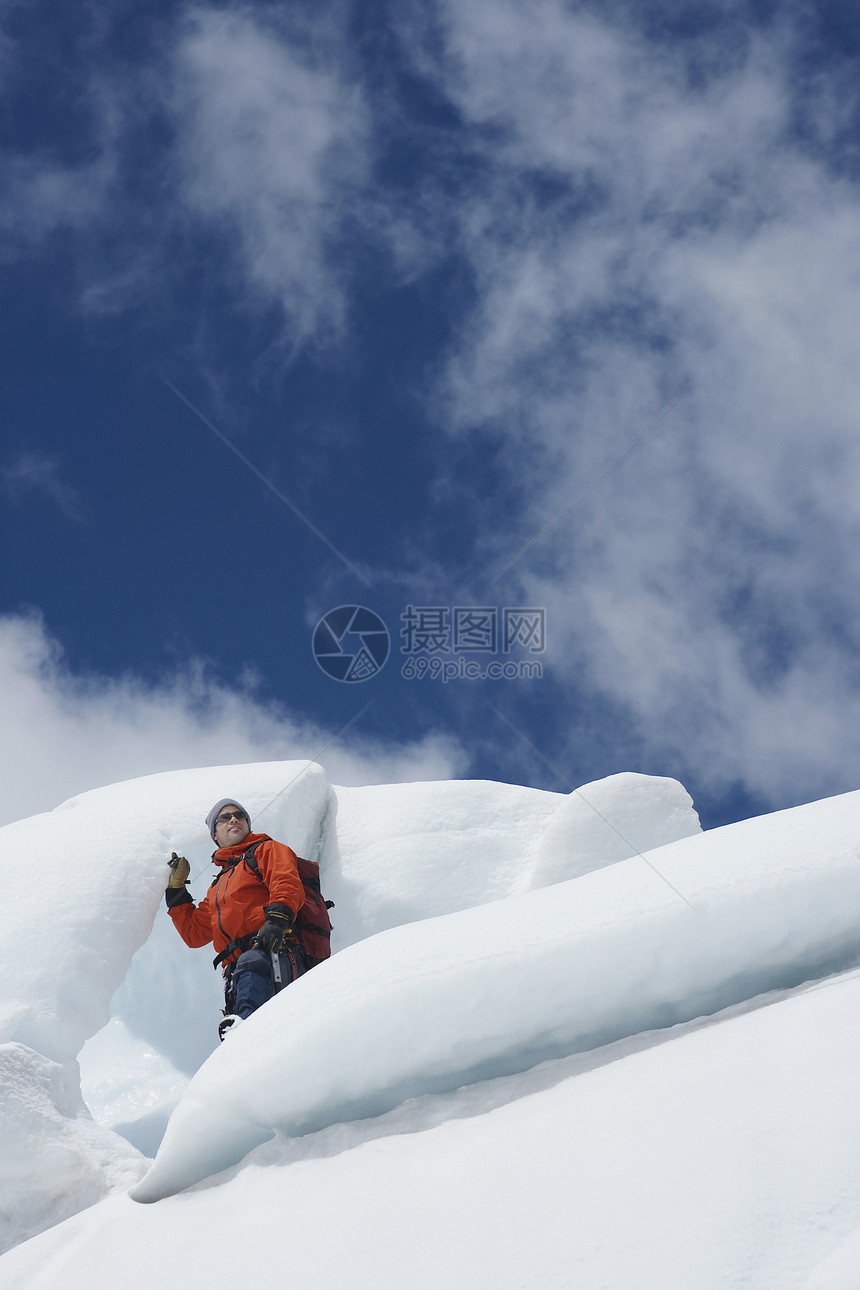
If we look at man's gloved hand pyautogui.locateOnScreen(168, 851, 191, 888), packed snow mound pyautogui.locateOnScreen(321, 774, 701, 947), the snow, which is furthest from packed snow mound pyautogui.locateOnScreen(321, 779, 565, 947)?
the snow

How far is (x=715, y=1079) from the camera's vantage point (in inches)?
105

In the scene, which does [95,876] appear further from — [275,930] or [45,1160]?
[45,1160]

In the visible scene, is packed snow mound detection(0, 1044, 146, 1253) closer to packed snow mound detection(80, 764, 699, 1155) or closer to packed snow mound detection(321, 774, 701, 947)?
packed snow mound detection(80, 764, 699, 1155)

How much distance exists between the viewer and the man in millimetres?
4637

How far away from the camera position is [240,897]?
16.8ft

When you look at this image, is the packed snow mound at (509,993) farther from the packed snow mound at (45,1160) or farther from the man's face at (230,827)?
the man's face at (230,827)

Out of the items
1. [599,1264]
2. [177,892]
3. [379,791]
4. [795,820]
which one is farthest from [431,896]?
[599,1264]

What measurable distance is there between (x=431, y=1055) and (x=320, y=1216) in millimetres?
694

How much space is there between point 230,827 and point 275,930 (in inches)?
41.6

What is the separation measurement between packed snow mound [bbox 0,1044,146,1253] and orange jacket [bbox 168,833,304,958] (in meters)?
1.29

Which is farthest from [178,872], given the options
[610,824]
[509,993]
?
[610,824]

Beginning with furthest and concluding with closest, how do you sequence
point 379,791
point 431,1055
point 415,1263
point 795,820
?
point 379,791 → point 795,820 → point 431,1055 → point 415,1263

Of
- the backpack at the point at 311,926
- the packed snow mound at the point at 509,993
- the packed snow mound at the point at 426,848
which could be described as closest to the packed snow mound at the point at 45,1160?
the packed snow mound at the point at 509,993

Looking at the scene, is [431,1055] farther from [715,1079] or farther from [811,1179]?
[811,1179]
